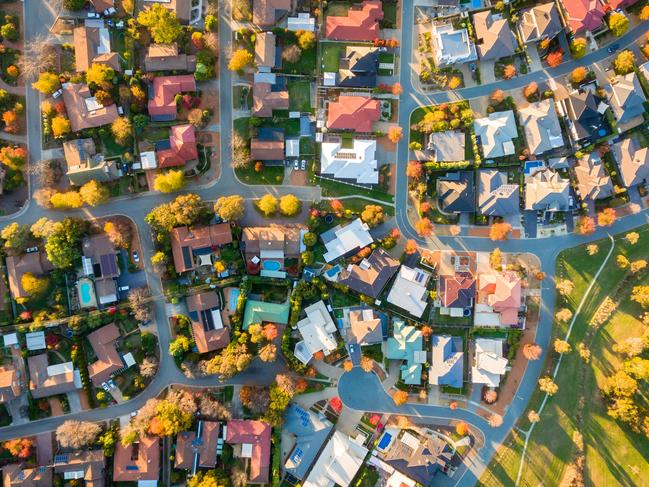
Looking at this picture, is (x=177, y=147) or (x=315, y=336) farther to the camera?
(x=315, y=336)

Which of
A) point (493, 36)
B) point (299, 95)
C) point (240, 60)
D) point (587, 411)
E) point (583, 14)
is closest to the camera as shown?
point (240, 60)

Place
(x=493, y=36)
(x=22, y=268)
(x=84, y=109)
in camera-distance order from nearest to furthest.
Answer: (x=22, y=268) → (x=84, y=109) → (x=493, y=36)

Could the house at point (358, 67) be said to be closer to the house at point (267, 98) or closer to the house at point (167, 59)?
the house at point (267, 98)

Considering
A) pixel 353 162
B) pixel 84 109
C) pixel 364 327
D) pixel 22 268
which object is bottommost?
pixel 364 327

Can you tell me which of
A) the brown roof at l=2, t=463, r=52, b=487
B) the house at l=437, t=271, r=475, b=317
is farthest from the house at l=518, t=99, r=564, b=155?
the brown roof at l=2, t=463, r=52, b=487

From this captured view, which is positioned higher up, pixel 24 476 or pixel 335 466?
pixel 24 476

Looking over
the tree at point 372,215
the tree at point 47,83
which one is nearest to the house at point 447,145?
the tree at point 372,215

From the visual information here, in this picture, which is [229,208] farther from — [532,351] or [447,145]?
[532,351]

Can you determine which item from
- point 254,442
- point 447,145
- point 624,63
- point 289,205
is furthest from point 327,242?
point 624,63

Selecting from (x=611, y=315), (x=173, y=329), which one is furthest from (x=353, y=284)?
(x=611, y=315)
